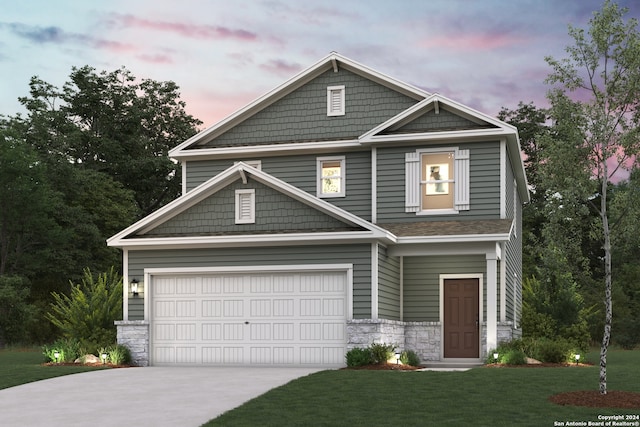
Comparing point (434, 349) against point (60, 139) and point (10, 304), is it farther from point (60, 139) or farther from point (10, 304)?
point (60, 139)

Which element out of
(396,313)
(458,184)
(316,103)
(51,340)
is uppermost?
(316,103)

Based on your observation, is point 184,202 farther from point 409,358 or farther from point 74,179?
point 74,179

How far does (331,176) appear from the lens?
1022 inches

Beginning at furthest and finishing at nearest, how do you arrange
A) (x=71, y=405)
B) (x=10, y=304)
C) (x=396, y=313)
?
(x=10, y=304) < (x=396, y=313) < (x=71, y=405)

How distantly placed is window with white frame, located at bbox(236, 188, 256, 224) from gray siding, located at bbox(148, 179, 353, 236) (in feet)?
0.28

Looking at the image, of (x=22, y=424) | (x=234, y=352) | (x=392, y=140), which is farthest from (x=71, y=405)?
(x=392, y=140)

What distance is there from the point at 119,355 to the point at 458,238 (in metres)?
9.40

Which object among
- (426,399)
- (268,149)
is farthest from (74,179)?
(426,399)

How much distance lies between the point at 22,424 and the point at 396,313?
1323 cm

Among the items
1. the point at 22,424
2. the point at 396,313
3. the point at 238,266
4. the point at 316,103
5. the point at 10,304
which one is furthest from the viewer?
the point at 10,304

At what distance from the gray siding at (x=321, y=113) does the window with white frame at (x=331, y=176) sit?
0.72 meters

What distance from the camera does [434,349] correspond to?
23844 mm

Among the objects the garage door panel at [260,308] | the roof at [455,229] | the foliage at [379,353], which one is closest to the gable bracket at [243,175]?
the garage door panel at [260,308]

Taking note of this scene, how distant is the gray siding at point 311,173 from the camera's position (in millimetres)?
25484
